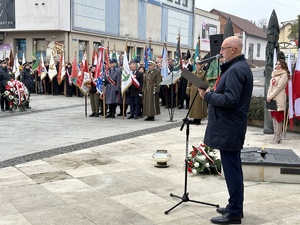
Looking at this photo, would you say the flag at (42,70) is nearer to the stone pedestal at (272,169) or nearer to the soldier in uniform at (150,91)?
the soldier in uniform at (150,91)

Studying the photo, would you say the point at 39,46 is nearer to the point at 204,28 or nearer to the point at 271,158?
the point at 204,28

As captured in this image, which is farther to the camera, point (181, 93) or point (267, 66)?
point (181, 93)

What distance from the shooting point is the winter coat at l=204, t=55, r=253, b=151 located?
4.15 metres

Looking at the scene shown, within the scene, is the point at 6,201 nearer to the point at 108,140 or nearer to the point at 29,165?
the point at 29,165

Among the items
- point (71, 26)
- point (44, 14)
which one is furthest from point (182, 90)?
point (44, 14)

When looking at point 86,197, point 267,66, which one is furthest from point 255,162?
point 267,66

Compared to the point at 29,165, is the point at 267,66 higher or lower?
higher

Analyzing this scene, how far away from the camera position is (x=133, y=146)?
347 inches

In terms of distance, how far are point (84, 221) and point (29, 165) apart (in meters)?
2.97

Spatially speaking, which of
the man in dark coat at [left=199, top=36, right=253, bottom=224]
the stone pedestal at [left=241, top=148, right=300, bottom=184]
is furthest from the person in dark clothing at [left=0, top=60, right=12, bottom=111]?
the man in dark coat at [left=199, top=36, right=253, bottom=224]

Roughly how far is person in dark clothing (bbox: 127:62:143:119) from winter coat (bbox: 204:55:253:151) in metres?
9.04

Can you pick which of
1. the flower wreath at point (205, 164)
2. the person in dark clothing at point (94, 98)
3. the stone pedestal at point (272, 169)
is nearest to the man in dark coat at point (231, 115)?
the stone pedestal at point (272, 169)

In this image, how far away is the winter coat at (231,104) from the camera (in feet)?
13.6

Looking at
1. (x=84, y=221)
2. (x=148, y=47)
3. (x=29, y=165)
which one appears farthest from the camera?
(x=148, y=47)
